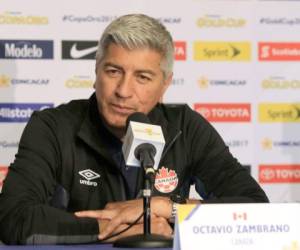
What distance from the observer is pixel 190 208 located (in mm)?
1439

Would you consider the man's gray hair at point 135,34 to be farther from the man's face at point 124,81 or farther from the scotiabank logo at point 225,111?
the scotiabank logo at point 225,111

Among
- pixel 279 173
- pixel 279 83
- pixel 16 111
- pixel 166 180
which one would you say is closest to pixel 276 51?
pixel 279 83

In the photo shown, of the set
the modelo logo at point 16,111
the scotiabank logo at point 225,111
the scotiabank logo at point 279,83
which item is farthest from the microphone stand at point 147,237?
the scotiabank logo at point 279,83

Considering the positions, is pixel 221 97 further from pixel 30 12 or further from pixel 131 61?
pixel 131 61

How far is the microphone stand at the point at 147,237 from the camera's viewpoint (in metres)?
1.74

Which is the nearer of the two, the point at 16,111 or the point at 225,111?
the point at 16,111

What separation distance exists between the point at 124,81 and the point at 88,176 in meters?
0.36

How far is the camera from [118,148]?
8.14 feet

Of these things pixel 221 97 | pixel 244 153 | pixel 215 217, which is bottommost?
pixel 244 153

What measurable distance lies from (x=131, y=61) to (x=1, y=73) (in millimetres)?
1816

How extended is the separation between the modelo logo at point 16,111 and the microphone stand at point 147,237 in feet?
7.44

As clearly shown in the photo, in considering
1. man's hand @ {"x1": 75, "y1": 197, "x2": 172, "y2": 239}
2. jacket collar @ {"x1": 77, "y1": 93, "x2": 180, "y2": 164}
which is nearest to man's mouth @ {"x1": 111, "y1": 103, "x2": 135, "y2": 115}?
jacket collar @ {"x1": 77, "y1": 93, "x2": 180, "y2": 164}

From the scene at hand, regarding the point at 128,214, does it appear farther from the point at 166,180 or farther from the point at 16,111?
Answer: the point at 16,111

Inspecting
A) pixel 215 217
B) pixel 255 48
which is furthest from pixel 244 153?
pixel 215 217
